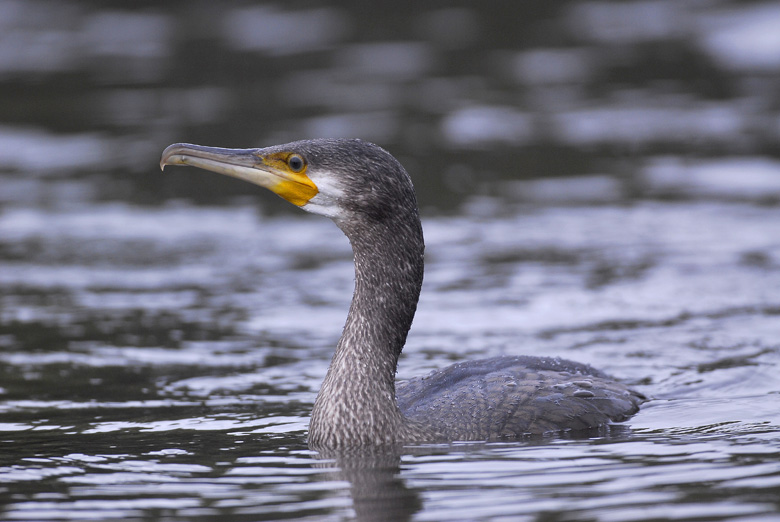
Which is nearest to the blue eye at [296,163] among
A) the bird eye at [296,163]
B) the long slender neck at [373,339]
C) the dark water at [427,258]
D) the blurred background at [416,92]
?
the bird eye at [296,163]

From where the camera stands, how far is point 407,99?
62.1 ft

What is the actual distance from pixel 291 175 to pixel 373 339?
3.26ft

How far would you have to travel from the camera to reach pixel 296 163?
687 cm

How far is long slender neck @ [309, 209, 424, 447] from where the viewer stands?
272 inches

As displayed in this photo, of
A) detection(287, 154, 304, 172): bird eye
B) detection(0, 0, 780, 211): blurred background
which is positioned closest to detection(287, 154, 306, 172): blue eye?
detection(287, 154, 304, 172): bird eye

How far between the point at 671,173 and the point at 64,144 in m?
7.84

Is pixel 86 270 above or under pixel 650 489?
above

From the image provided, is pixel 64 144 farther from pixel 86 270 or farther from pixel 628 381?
pixel 628 381

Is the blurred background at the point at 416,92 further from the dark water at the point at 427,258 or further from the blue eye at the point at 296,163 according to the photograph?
the blue eye at the point at 296,163

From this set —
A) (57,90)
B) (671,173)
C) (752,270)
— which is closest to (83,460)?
(752,270)

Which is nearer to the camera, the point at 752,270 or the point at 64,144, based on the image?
the point at 752,270

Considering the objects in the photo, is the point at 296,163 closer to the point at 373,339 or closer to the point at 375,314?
the point at 375,314

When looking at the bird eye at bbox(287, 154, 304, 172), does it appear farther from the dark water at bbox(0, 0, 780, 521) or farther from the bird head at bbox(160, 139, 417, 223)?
the dark water at bbox(0, 0, 780, 521)

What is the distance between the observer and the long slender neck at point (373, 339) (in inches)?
272
